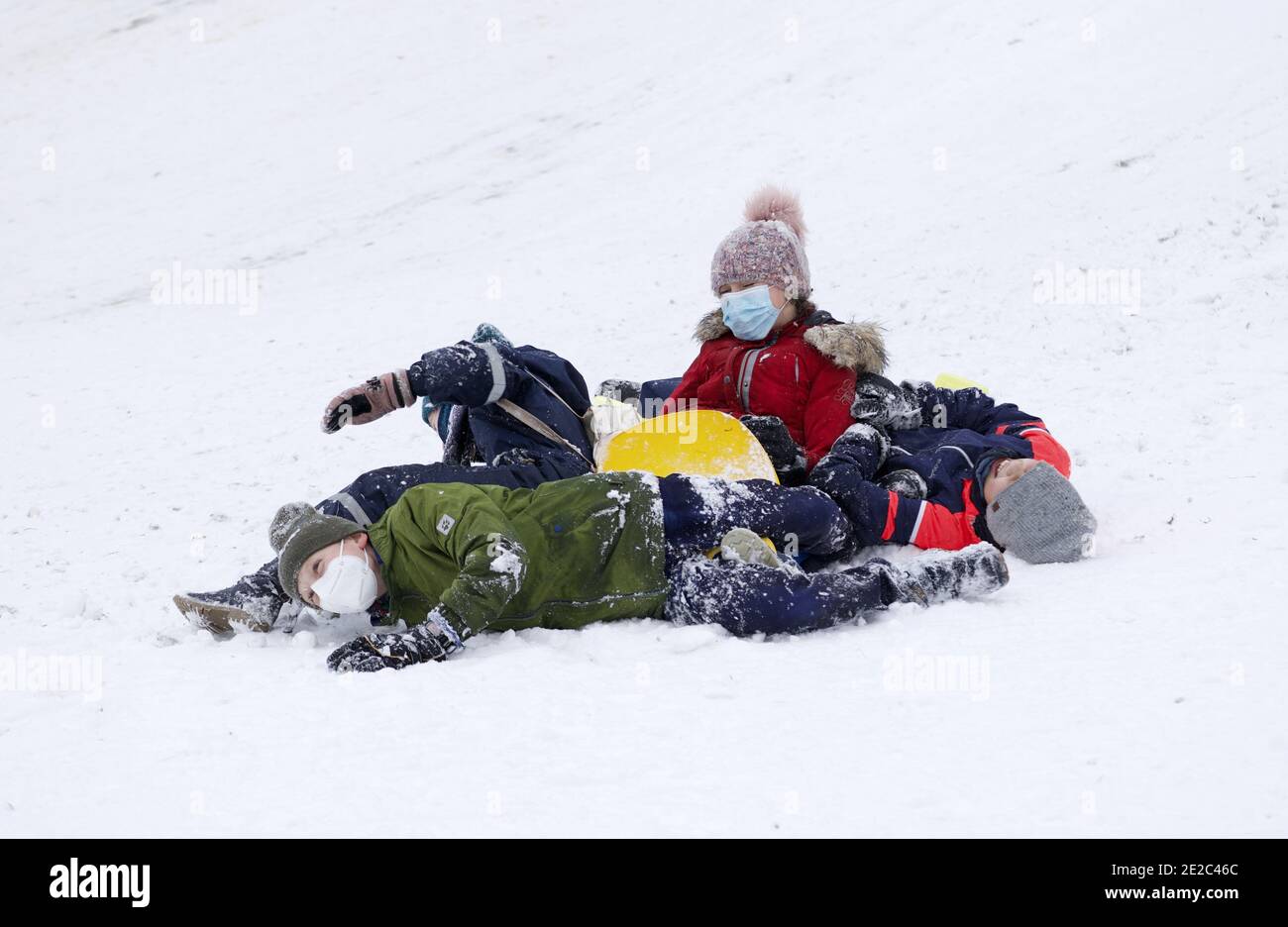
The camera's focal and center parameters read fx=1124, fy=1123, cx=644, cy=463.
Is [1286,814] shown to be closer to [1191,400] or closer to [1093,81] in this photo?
[1191,400]

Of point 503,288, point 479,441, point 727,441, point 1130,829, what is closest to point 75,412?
point 503,288

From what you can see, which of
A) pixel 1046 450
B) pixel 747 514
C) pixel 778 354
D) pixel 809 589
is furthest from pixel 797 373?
pixel 809 589

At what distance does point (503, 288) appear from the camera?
1182 centimetres

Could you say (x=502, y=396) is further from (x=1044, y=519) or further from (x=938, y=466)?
(x=1044, y=519)

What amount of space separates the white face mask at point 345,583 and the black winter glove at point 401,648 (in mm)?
200

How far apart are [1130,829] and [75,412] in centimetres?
854

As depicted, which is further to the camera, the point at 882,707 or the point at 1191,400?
the point at 1191,400

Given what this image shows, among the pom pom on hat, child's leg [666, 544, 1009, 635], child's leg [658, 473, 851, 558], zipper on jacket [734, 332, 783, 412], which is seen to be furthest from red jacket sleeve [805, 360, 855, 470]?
child's leg [666, 544, 1009, 635]

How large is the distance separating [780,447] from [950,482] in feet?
2.58

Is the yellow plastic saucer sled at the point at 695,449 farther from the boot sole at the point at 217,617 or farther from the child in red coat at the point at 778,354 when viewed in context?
the boot sole at the point at 217,617

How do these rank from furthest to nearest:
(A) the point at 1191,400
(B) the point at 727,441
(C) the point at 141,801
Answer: (A) the point at 1191,400
(B) the point at 727,441
(C) the point at 141,801

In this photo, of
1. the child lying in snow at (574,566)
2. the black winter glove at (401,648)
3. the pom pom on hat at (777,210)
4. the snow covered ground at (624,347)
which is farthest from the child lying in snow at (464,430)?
the pom pom on hat at (777,210)

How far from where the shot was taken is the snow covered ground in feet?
9.75

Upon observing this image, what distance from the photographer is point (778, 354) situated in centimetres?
556
